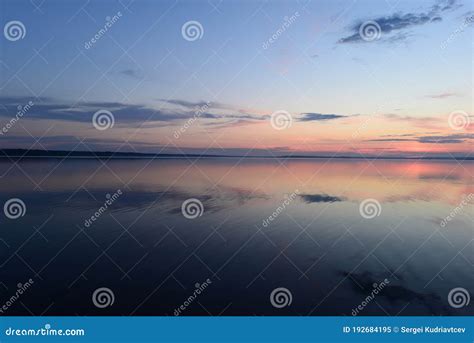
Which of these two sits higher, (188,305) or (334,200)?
(334,200)

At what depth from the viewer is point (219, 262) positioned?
7707 mm

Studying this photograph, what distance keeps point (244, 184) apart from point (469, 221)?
934 centimetres

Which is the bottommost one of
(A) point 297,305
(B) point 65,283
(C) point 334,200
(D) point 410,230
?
(B) point 65,283

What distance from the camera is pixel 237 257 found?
7.90 metres

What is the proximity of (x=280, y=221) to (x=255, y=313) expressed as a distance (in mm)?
4422

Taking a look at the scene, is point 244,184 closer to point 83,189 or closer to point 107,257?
point 83,189

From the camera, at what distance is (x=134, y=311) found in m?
6.16

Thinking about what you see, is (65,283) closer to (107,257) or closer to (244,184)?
(107,257)

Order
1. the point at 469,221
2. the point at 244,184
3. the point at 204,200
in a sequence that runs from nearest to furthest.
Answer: the point at 469,221, the point at 204,200, the point at 244,184

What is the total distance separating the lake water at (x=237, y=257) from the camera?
6406 millimetres

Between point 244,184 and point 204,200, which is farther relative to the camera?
point 244,184

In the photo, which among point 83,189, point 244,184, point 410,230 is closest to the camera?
point 410,230

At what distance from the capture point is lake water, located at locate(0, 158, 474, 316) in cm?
641

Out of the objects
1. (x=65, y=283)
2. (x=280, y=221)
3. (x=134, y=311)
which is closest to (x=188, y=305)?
(x=134, y=311)
